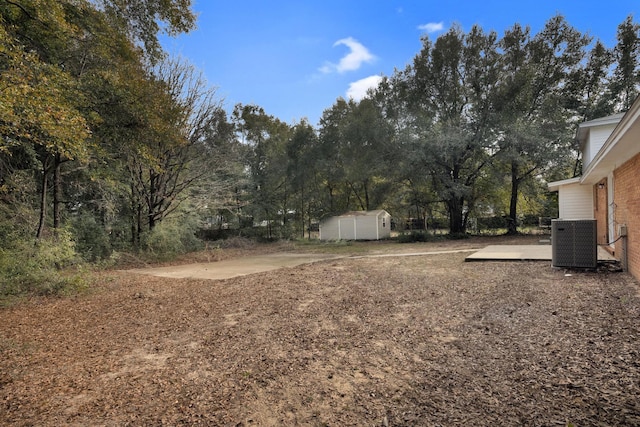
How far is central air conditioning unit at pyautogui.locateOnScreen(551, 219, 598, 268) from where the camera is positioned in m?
6.57

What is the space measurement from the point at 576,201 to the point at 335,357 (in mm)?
12890

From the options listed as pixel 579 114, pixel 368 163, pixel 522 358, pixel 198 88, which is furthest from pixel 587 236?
pixel 579 114

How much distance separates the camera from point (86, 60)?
7047 millimetres

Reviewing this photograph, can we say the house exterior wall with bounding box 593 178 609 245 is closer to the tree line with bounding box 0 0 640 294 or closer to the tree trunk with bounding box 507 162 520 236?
the tree line with bounding box 0 0 640 294

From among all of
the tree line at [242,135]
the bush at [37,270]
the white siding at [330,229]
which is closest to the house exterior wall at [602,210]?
the tree line at [242,135]

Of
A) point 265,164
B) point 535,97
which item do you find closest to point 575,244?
point 535,97

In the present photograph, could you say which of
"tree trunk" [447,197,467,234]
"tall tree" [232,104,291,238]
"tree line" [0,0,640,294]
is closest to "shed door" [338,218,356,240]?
"tree line" [0,0,640,294]

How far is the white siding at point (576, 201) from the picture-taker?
11797 mm

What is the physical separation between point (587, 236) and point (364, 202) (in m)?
18.3

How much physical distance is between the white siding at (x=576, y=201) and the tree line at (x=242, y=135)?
404 cm

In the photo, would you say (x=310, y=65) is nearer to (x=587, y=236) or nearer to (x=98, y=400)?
(x=587, y=236)

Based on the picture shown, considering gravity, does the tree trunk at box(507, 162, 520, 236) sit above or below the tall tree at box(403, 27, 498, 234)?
below

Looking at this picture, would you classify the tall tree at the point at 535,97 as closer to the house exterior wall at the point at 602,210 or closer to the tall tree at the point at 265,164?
the house exterior wall at the point at 602,210

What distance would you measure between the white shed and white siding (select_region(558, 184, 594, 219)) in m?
9.60
